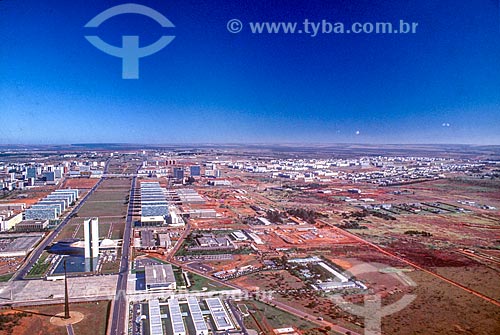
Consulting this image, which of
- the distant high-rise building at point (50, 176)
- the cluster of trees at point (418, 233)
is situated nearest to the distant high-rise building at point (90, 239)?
the cluster of trees at point (418, 233)

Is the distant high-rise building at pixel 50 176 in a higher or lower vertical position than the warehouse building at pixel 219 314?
higher

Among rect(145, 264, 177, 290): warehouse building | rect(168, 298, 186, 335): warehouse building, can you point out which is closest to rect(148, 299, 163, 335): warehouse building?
rect(168, 298, 186, 335): warehouse building

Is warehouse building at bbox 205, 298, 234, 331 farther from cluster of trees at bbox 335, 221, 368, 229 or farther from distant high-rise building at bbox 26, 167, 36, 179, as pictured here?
distant high-rise building at bbox 26, 167, 36, 179

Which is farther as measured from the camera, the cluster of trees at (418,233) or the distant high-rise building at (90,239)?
the cluster of trees at (418,233)

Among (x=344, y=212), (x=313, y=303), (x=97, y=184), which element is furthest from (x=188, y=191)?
(x=313, y=303)

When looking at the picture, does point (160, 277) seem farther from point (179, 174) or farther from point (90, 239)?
point (179, 174)

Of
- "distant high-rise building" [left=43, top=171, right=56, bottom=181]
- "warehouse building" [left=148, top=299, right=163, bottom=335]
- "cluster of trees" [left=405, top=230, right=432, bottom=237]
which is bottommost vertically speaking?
"warehouse building" [left=148, top=299, right=163, bottom=335]

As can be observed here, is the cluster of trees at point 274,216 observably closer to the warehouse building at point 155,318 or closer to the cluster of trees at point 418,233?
the cluster of trees at point 418,233

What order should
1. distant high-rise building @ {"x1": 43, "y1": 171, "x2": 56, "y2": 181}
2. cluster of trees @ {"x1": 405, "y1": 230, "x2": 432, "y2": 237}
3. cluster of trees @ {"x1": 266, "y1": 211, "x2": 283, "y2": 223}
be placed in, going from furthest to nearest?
1. distant high-rise building @ {"x1": 43, "y1": 171, "x2": 56, "y2": 181}
2. cluster of trees @ {"x1": 266, "y1": 211, "x2": 283, "y2": 223}
3. cluster of trees @ {"x1": 405, "y1": 230, "x2": 432, "y2": 237}

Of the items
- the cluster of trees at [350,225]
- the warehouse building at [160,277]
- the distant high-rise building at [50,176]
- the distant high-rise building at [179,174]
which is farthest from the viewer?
the distant high-rise building at [179,174]

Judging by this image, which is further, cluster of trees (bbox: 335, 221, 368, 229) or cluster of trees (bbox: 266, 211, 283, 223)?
cluster of trees (bbox: 266, 211, 283, 223)

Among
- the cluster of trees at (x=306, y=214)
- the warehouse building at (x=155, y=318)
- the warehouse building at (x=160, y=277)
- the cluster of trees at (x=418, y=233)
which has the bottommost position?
the warehouse building at (x=155, y=318)
